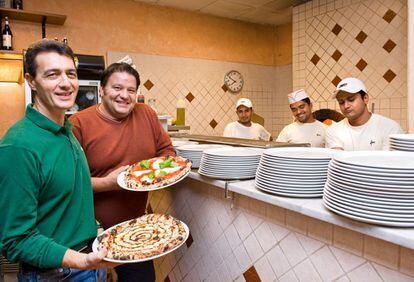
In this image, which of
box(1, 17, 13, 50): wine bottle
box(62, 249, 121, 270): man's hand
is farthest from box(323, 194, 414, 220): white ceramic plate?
box(1, 17, 13, 50): wine bottle

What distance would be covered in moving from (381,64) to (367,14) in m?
0.58

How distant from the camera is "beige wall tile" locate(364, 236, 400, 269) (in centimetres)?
97

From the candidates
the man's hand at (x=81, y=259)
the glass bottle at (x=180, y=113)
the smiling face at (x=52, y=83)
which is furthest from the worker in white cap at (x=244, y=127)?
the man's hand at (x=81, y=259)

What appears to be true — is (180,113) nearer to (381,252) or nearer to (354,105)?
(354,105)

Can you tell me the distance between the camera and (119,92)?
169 centimetres

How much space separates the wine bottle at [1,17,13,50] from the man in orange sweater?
227cm

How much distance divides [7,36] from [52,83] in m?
2.84

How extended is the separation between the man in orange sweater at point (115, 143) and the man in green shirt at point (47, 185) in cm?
38

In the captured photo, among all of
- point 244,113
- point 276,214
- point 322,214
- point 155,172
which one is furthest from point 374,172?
point 244,113

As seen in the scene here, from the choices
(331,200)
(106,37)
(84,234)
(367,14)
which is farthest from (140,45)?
(331,200)

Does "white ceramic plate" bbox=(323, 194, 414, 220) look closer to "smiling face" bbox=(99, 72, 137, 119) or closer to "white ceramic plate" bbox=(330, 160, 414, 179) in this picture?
"white ceramic plate" bbox=(330, 160, 414, 179)

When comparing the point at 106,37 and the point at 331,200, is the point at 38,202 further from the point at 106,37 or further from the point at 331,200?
the point at 106,37

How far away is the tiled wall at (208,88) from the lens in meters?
4.51

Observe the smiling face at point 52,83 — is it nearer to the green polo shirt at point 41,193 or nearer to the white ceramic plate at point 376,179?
the green polo shirt at point 41,193
